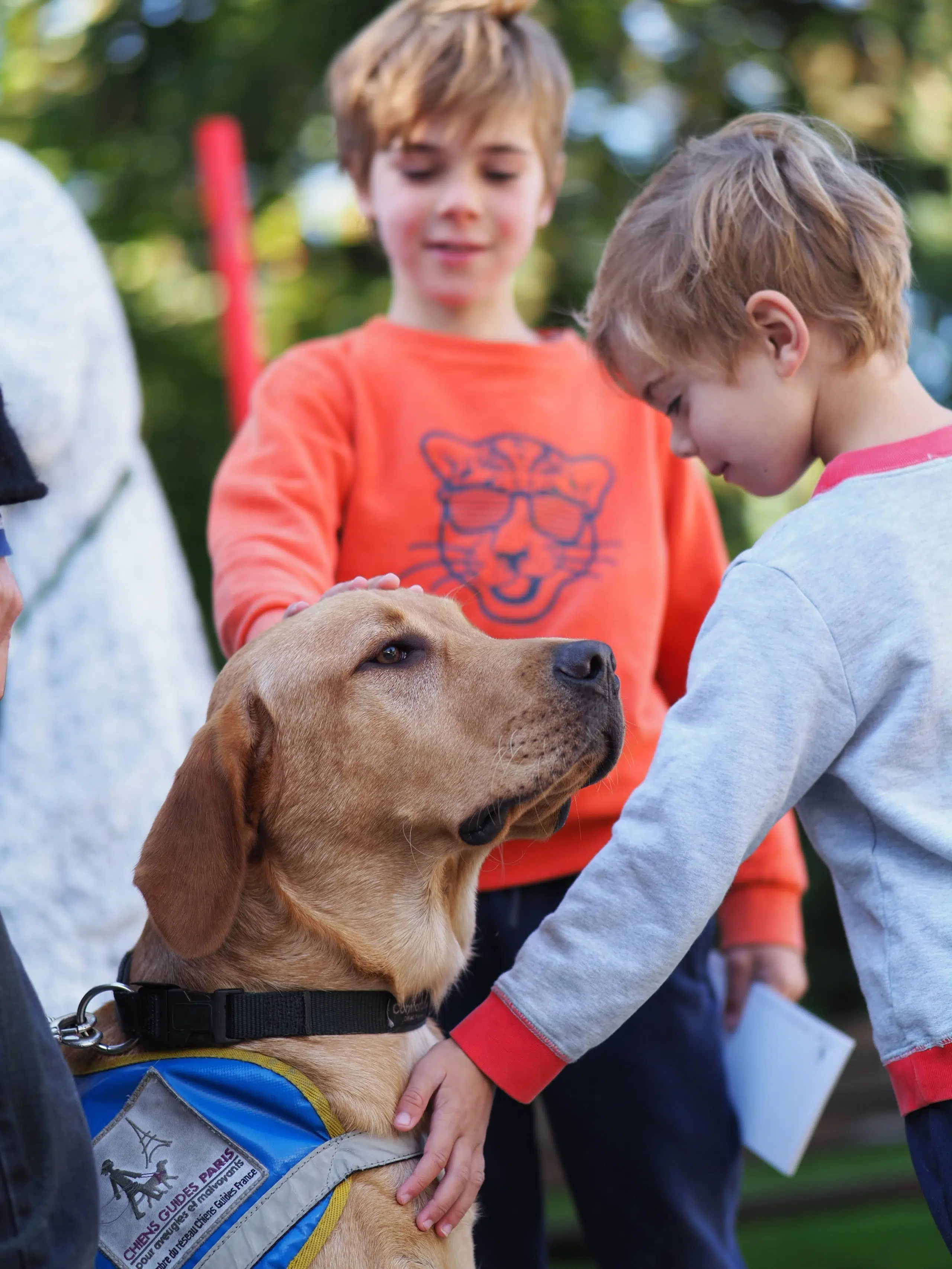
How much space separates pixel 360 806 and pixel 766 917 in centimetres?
105

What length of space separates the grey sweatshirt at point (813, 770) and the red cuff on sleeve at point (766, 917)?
2.56ft

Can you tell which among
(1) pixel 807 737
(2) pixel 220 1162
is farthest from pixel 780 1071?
(2) pixel 220 1162

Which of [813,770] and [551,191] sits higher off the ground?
[551,191]

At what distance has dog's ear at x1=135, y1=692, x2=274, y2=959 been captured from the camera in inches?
76.1

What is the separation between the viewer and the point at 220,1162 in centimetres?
179

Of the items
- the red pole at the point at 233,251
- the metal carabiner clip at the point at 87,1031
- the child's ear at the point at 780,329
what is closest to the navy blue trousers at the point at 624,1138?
the metal carabiner clip at the point at 87,1031

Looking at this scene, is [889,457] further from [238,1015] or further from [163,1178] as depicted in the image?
[163,1178]

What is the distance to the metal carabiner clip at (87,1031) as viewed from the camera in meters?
1.97

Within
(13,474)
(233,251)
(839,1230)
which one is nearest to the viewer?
(13,474)

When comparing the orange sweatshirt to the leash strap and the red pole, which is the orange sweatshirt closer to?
the leash strap

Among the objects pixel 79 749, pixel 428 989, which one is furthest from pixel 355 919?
pixel 79 749

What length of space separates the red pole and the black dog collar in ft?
9.37

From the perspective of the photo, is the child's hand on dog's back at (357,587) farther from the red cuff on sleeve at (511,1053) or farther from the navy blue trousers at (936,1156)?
the navy blue trousers at (936,1156)

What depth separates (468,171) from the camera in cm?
283
